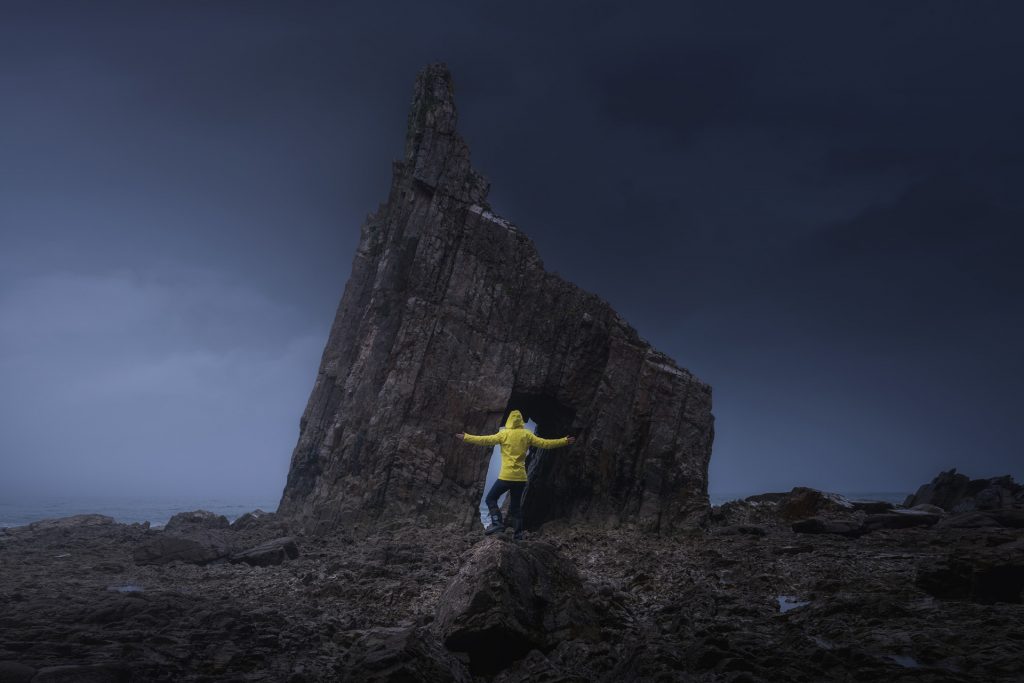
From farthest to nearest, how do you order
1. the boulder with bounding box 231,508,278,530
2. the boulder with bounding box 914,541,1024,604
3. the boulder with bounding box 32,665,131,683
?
1. the boulder with bounding box 231,508,278,530
2. the boulder with bounding box 914,541,1024,604
3. the boulder with bounding box 32,665,131,683

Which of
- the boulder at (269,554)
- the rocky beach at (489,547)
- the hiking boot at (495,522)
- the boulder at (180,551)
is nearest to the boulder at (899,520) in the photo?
the rocky beach at (489,547)

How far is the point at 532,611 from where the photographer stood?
9.16 m

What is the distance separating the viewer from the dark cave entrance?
2386 centimetres

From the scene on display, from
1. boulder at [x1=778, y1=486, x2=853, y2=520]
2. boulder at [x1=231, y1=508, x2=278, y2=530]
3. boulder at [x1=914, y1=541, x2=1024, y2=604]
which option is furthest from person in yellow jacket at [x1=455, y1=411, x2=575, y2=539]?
boulder at [x1=231, y1=508, x2=278, y2=530]

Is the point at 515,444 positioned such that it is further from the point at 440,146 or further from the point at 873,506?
the point at 873,506

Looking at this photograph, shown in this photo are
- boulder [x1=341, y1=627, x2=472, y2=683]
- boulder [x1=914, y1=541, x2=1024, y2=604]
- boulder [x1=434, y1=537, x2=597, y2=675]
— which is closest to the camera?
boulder [x1=341, y1=627, x2=472, y2=683]

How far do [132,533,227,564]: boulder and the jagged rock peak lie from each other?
1664 cm

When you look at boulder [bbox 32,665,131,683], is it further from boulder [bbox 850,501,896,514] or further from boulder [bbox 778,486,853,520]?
boulder [bbox 850,501,896,514]

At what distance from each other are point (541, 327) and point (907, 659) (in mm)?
18345

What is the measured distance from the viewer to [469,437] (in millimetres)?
16844

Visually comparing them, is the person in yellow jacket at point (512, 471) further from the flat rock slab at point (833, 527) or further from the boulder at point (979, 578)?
the flat rock slab at point (833, 527)

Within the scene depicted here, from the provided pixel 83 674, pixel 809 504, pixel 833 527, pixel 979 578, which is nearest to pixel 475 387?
pixel 833 527

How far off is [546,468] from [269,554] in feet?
41.3

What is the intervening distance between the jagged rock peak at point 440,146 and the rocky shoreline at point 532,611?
15.5 meters
